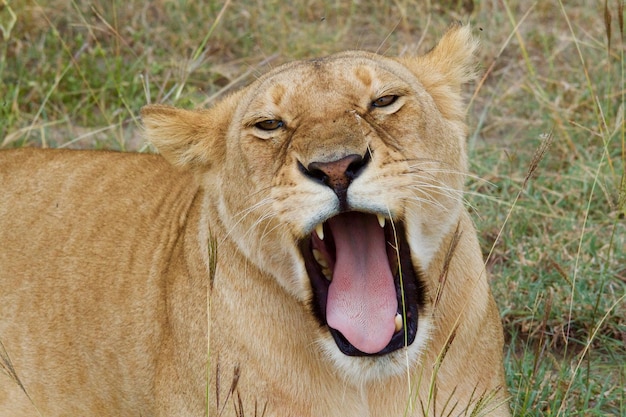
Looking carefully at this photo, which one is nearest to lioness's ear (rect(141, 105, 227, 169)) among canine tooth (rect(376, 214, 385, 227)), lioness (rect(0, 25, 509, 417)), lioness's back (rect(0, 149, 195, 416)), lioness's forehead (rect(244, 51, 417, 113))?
lioness (rect(0, 25, 509, 417))

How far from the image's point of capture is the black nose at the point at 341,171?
242cm

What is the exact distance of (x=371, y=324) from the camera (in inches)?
104

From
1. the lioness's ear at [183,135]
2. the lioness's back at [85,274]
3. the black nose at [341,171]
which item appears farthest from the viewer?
the lioness's back at [85,274]

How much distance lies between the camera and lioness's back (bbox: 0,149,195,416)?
10.9 feet

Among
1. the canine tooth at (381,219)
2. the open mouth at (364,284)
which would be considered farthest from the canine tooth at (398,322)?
the canine tooth at (381,219)

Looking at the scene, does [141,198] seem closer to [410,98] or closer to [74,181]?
[74,181]

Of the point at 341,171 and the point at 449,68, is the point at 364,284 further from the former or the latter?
the point at 449,68

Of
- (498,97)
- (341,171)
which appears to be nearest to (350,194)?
(341,171)

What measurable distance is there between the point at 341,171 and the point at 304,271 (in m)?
0.39

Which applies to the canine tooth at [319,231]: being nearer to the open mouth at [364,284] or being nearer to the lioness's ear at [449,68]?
the open mouth at [364,284]

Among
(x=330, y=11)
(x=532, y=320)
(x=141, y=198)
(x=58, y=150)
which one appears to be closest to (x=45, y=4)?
(x=330, y=11)

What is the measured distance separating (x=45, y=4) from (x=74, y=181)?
2.39 meters

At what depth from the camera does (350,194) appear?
2.42 m

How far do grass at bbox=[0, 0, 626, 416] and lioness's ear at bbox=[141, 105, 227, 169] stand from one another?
1.14 m
